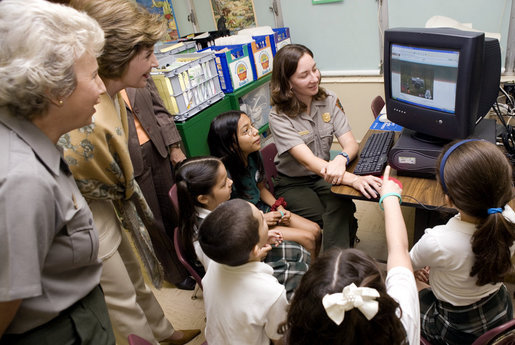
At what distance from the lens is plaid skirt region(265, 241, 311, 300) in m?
1.43

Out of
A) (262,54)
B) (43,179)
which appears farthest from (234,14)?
(43,179)

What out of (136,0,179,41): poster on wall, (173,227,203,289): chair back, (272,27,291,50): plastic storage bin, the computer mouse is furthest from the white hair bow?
(136,0,179,41): poster on wall

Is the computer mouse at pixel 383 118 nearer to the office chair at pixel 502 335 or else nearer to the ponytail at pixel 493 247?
the ponytail at pixel 493 247

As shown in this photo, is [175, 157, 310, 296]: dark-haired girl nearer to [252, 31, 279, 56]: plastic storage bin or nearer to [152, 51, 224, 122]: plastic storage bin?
Result: [152, 51, 224, 122]: plastic storage bin

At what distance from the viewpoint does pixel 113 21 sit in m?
1.21

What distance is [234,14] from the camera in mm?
3557

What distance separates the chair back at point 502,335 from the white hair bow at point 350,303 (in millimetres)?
399

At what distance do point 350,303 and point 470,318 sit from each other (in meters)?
0.72

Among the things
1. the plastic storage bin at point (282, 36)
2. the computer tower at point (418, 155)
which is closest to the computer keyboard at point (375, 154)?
the computer tower at point (418, 155)

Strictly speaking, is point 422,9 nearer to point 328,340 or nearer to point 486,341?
point 486,341

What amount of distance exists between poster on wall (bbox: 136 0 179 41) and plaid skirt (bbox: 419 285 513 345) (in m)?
3.58

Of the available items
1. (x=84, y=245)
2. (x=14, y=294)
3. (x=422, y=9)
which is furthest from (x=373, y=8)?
(x=14, y=294)

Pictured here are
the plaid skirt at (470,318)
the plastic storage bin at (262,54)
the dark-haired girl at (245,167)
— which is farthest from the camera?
the plastic storage bin at (262,54)

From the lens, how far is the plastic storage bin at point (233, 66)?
260 centimetres
